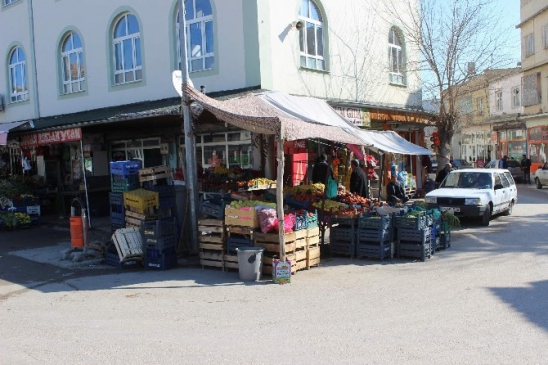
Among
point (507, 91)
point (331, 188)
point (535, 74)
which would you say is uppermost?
point (535, 74)

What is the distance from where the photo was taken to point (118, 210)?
37.4 feet

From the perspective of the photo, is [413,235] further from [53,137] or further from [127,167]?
[53,137]

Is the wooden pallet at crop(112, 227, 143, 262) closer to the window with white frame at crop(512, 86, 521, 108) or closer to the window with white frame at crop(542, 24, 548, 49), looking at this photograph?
the window with white frame at crop(542, 24, 548, 49)

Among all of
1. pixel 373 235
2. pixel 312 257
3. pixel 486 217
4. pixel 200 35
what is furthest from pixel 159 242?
pixel 486 217

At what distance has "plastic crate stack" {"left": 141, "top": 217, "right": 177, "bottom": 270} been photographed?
9617 mm

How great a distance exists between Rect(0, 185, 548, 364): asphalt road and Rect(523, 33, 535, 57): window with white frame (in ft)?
93.8

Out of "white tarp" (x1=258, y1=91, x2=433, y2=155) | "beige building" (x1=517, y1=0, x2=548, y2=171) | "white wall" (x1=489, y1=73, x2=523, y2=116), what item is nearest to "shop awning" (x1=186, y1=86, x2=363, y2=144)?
"white tarp" (x1=258, y1=91, x2=433, y2=155)

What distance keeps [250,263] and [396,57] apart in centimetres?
1379

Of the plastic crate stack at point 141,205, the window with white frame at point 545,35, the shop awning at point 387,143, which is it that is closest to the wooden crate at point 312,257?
the shop awning at point 387,143

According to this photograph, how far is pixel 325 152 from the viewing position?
16.5 m

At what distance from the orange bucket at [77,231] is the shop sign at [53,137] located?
431cm

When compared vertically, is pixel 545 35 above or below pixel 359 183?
above

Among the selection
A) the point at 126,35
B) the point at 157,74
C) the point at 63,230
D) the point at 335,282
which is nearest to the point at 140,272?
the point at 335,282

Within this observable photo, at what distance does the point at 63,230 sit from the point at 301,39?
347 inches
